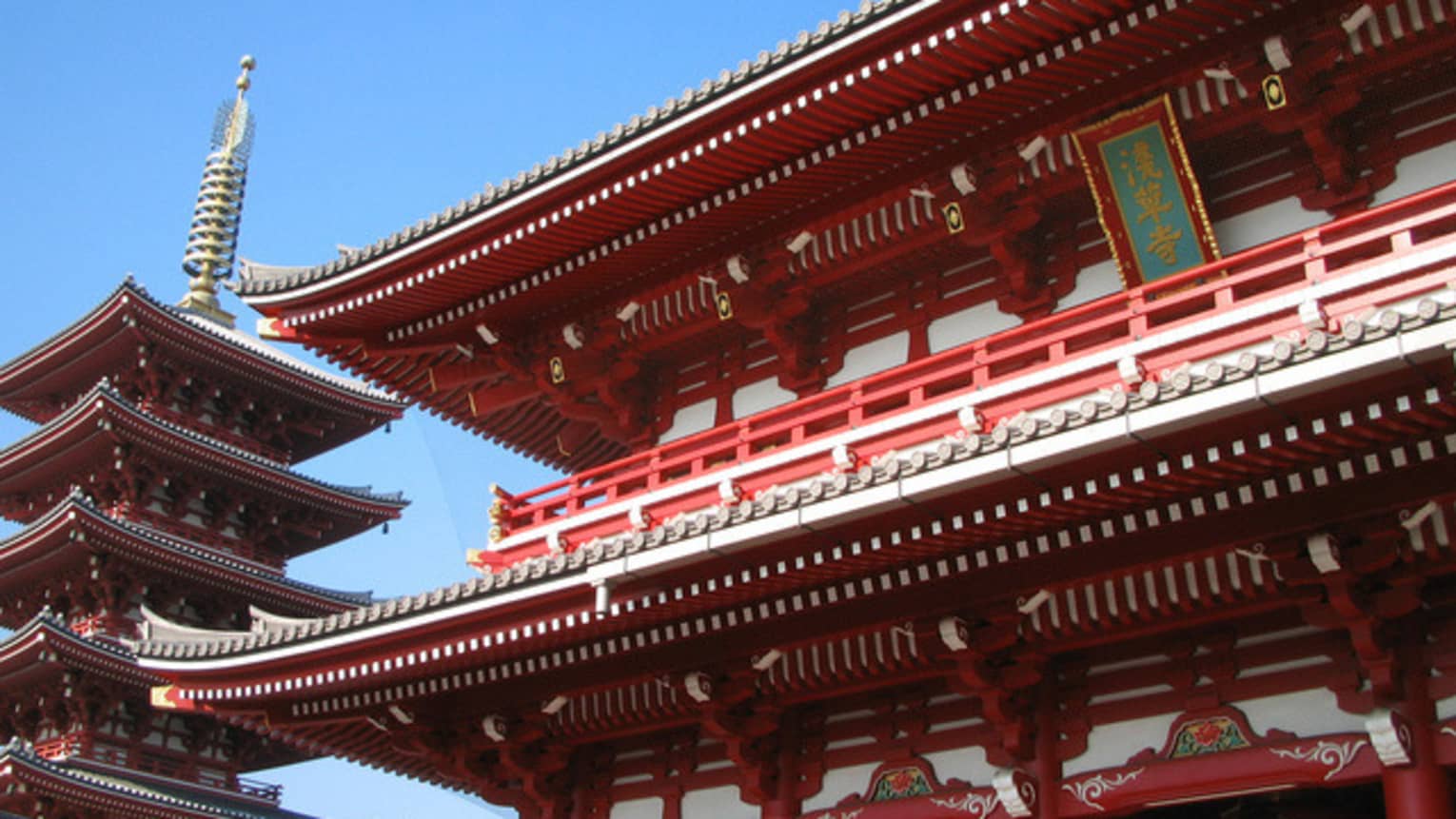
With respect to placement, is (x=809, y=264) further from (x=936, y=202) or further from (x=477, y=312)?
(x=477, y=312)

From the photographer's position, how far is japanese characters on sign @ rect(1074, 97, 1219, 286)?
1200 centimetres

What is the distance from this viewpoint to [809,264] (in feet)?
46.0

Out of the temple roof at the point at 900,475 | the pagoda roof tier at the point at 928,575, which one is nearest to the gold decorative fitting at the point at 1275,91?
the temple roof at the point at 900,475

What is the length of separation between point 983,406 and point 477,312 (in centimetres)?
636

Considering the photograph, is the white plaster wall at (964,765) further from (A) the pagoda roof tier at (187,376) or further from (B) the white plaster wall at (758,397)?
(A) the pagoda roof tier at (187,376)

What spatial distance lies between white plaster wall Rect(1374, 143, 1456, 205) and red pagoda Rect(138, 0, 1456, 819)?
0.03m

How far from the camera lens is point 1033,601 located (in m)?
11.0

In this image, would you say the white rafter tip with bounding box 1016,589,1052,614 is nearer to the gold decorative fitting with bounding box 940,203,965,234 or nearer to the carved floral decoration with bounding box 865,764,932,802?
the carved floral decoration with bounding box 865,764,932,802

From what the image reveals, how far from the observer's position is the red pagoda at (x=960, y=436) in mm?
9758

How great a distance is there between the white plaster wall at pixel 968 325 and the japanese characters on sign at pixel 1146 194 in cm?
134

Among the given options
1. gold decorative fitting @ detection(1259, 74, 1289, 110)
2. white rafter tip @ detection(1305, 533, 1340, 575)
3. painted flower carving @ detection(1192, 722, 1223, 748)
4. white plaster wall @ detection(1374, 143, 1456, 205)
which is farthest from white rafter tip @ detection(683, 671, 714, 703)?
white plaster wall @ detection(1374, 143, 1456, 205)

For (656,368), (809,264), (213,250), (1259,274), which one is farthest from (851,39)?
(213,250)

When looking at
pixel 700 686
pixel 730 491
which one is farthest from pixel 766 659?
pixel 730 491

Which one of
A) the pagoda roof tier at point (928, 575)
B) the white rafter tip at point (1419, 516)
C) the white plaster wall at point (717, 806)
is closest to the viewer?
the pagoda roof tier at point (928, 575)
